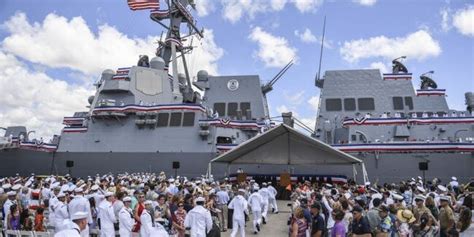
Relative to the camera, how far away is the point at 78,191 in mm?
8305

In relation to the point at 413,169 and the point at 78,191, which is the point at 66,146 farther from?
the point at 413,169

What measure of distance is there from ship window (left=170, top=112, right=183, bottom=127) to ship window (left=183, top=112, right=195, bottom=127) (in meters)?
0.33

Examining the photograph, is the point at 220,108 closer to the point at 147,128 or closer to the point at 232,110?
the point at 232,110

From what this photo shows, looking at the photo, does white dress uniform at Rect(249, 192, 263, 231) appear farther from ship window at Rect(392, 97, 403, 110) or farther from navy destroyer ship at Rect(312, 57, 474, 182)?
ship window at Rect(392, 97, 403, 110)

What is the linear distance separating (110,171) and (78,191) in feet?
54.2

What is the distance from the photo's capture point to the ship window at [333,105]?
24.5 m

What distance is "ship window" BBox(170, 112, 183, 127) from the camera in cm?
2408

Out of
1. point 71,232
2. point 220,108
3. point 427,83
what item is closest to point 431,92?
point 427,83

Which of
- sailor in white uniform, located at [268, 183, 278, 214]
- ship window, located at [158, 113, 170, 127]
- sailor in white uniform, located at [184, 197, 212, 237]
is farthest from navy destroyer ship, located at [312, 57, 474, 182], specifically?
sailor in white uniform, located at [184, 197, 212, 237]

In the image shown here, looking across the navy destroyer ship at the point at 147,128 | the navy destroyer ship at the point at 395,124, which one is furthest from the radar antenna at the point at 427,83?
the navy destroyer ship at the point at 147,128

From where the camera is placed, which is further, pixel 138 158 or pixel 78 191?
pixel 138 158

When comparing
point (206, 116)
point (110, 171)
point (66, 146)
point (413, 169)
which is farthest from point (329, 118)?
point (66, 146)

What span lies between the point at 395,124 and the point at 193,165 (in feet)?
40.4

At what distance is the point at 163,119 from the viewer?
24438 mm
